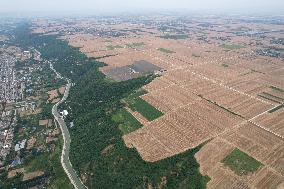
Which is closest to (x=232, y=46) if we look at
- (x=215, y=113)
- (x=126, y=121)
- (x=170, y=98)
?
(x=170, y=98)

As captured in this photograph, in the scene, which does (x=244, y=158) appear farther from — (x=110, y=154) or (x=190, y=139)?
(x=110, y=154)

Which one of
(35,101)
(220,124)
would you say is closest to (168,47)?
(35,101)

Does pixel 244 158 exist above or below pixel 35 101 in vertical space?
above

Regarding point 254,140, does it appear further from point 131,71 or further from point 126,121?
point 131,71

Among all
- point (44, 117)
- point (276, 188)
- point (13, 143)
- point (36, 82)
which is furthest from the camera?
point (36, 82)

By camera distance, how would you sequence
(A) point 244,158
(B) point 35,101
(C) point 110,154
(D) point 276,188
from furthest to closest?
(B) point 35,101 < (C) point 110,154 < (A) point 244,158 < (D) point 276,188

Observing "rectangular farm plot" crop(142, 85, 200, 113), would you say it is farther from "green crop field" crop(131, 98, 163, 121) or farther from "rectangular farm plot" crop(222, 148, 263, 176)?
"rectangular farm plot" crop(222, 148, 263, 176)

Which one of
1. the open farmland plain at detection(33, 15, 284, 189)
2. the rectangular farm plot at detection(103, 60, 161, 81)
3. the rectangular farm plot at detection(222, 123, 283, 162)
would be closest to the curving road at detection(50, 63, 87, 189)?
the open farmland plain at detection(33, 15, 284, 189)
